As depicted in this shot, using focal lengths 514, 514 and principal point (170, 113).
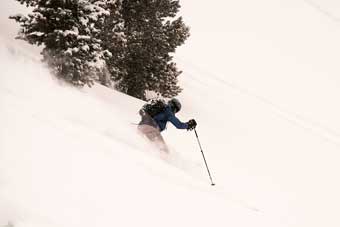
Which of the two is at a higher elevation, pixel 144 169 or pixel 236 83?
pixel 144 169

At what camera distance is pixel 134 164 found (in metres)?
7.62

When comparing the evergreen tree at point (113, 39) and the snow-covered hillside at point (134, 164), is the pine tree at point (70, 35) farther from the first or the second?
the evergreen tree at point (113, 39)

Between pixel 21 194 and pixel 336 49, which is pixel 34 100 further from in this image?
pixel 336 49

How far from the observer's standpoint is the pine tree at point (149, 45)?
17969 mm

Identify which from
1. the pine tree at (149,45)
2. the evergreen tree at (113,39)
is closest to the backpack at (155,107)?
the evergreen tree at (113,39)

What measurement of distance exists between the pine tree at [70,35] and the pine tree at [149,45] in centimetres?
491

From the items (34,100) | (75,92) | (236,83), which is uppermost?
(34,100)

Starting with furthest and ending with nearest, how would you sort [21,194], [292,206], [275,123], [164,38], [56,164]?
1. [275,123]
2. [164,38]
3. [292,206]
4. [56,164]
5. [21,194]

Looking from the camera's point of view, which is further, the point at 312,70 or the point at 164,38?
the point at 312,70

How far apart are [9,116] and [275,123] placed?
21136 mm

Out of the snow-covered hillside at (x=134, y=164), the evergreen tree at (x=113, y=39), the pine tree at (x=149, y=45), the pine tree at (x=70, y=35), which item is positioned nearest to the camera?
→ the snow-covered hillside at (x=134, y=164)

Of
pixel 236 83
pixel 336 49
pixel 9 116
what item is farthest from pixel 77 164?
pixel 336 49

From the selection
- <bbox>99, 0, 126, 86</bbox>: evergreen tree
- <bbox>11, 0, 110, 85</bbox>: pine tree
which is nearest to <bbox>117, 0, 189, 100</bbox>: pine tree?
<bbox>99, 0, 126, 86</bbox>: evergreen tree

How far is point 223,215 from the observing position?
7.52 m
